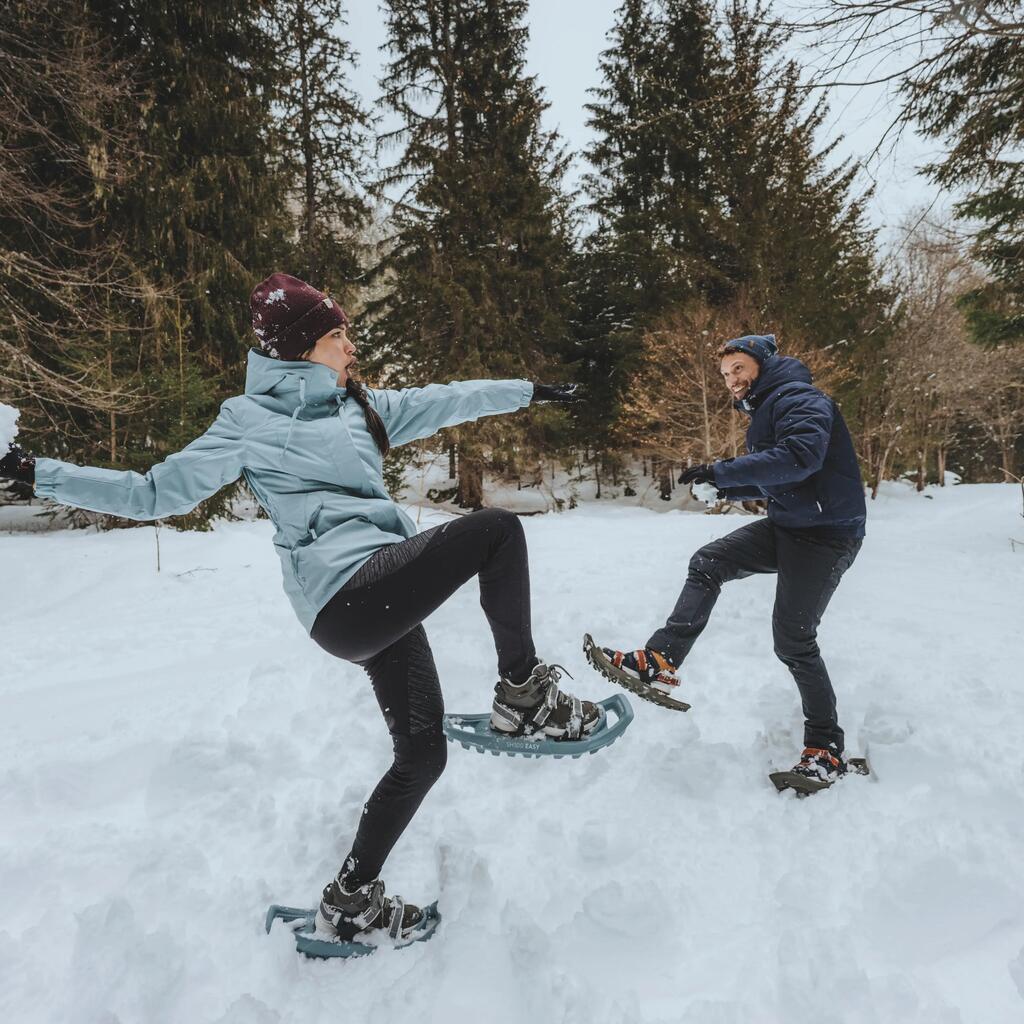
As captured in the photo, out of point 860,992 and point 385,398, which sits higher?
point 385,398

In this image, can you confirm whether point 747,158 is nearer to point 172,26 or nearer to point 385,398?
point 172,26

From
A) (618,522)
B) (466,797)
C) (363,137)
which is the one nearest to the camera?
(466,797)

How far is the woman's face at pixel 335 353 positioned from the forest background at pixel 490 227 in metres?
1.09

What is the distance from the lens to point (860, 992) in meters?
1.84

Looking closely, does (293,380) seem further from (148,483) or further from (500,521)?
(500,521)

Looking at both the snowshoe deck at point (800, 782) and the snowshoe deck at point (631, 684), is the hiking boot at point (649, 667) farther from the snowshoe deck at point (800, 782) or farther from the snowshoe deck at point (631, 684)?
the snowshoe deck at point (800, 782)

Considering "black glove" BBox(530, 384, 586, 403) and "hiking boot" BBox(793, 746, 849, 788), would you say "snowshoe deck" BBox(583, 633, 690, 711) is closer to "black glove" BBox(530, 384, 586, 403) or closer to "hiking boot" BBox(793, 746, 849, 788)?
"hiking boot" BBox(793, 746, 849, 788)

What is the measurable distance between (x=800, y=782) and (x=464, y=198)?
1820 centimetres

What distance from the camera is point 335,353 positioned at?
7.15 ft

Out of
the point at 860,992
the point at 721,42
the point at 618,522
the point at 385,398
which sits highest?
the point at 721,42

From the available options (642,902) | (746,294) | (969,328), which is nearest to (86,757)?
(642,902)

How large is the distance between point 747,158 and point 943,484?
23.5m

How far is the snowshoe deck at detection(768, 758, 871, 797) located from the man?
0.03 meters

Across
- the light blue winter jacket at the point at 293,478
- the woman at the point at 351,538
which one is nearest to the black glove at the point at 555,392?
the woman at the point at 351,538
